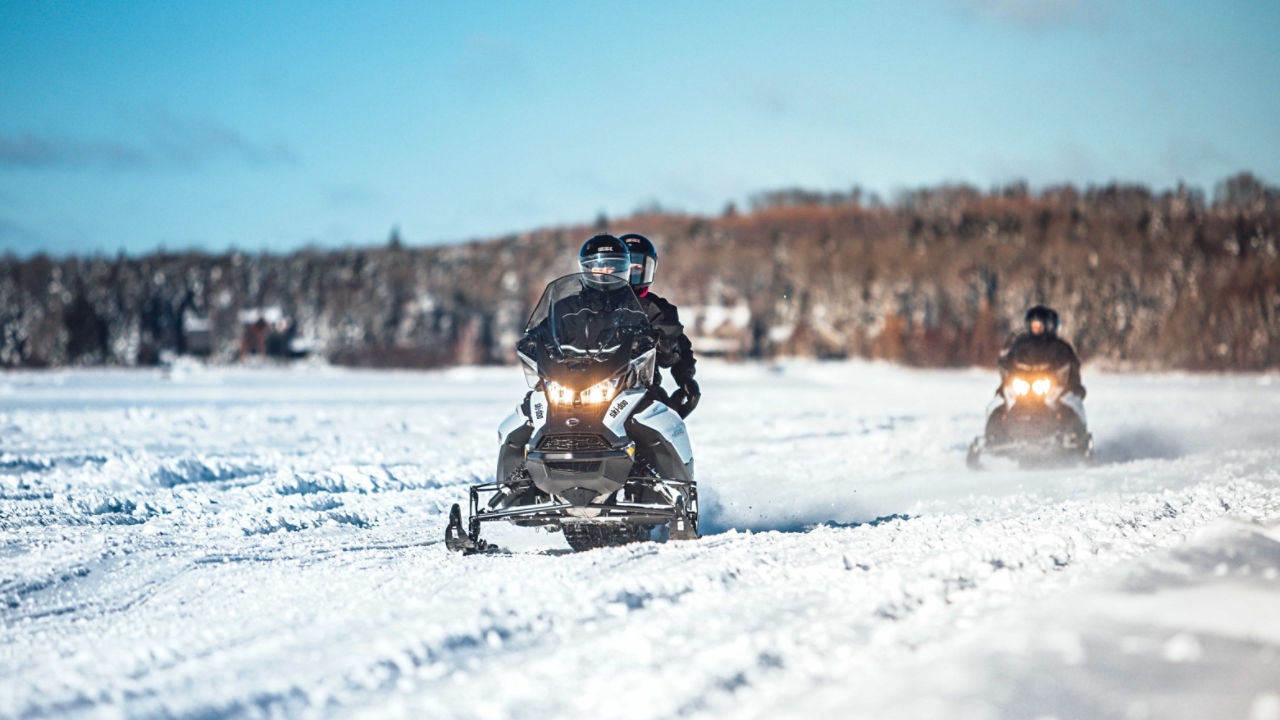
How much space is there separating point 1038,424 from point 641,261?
5.69m

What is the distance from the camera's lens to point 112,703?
9.26 feet

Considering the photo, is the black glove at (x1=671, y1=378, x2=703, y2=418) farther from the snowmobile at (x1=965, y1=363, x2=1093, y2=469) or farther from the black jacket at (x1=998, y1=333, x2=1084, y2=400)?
the black jacket at (x1=998, y1=333, x2=1084, y2=400)

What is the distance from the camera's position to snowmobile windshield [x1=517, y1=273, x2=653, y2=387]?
5289 millimetres

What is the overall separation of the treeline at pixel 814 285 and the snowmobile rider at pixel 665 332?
176 feet

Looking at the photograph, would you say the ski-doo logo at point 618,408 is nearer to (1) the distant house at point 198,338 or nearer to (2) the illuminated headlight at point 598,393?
(2) the illuminated headlight at point 598,393

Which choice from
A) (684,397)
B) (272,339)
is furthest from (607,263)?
(272,339)

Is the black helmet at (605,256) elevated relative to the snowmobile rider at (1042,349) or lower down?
elevated

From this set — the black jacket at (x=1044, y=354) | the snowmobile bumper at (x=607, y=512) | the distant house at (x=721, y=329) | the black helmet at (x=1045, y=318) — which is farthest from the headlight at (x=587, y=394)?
the distant house at (x=721, y=329)

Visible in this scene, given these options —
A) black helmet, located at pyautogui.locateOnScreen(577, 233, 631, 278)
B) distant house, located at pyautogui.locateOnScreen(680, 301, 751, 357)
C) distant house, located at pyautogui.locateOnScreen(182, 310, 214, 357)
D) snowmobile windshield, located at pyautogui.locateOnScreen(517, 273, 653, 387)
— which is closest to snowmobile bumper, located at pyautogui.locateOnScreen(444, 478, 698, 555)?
snowmobile windshield, located at pyautogui.locateOnScreen(517, 273, 653, 387)

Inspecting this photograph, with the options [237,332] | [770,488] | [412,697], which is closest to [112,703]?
[412,697]

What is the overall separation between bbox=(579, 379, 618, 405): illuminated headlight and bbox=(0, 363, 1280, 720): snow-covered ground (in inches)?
29.8

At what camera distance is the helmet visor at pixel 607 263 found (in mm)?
5855

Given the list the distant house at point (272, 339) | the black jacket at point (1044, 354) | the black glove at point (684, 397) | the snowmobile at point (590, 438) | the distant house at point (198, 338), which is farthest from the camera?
the distant house at point (198, 338)

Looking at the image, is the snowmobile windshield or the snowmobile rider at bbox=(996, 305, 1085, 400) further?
the snowmobile rider at bbox=(996, 305, 1085, 400)
